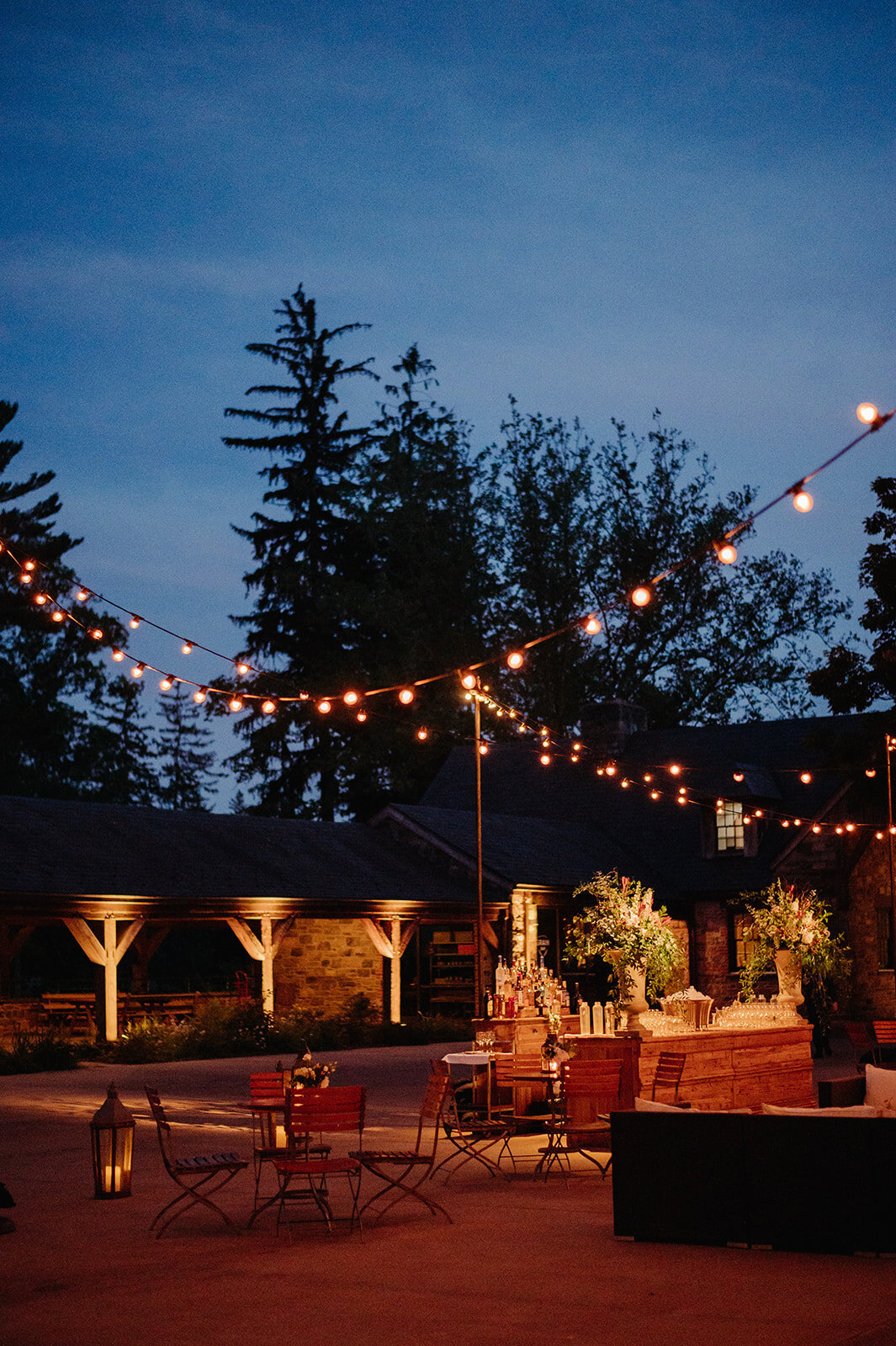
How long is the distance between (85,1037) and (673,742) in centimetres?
1543

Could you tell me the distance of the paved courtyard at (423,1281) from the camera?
616cm

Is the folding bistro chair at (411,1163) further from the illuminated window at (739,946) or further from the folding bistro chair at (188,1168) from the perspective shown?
the illuminated window at (739,946)

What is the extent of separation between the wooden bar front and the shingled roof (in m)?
10.2

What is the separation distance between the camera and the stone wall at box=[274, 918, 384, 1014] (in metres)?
27.1

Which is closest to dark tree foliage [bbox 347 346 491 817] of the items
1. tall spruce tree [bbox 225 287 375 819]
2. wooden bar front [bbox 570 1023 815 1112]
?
tall spruce tree [bbox 225 287 375 819]

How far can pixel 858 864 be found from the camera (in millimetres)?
28000

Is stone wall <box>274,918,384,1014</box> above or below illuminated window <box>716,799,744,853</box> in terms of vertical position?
below

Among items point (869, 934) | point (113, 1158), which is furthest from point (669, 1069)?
point (869, 934)

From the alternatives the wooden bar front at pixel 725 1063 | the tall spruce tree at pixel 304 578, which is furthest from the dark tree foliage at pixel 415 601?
the wooden bar front at pixel 725 1063

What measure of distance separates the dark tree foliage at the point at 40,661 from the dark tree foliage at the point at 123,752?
3.05 feet

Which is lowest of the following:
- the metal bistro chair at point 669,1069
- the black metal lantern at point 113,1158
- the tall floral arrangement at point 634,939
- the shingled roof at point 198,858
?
the black metal lantern at point 113,1158

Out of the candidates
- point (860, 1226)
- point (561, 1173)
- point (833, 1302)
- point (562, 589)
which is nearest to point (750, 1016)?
point (561, 1173)

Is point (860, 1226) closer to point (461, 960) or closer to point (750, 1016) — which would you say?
point (750, 1016)

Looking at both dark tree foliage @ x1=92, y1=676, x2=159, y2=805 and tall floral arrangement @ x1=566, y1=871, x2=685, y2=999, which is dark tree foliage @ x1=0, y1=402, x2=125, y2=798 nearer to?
dark tree foliage @ x1=92, y1=676, x2=159, y2=805
